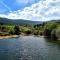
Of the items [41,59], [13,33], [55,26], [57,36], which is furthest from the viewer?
[13,33]

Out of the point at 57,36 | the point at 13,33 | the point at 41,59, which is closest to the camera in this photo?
the point at 41,59

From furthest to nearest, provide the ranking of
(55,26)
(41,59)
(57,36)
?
(55,26) → (57,36) → (41,59)

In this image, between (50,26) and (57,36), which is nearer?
(57,36)

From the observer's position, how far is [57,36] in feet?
475

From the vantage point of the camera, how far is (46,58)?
63125mm

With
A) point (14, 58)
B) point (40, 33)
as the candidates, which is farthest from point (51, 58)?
point (40, 33)

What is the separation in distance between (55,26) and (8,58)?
110m

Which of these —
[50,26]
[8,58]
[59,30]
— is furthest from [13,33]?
[8,58]

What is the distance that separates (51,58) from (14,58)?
35.6 feet

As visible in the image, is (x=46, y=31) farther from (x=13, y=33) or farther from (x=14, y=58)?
(x=14, y=58)

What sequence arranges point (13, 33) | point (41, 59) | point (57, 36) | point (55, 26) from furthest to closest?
point (13, 33)
point (55, 26)
point (57, 36)
point (41, 59)

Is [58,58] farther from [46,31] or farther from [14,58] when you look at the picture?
[46,31]

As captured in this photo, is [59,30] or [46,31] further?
[46,31]

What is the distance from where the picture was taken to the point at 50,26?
173 m
